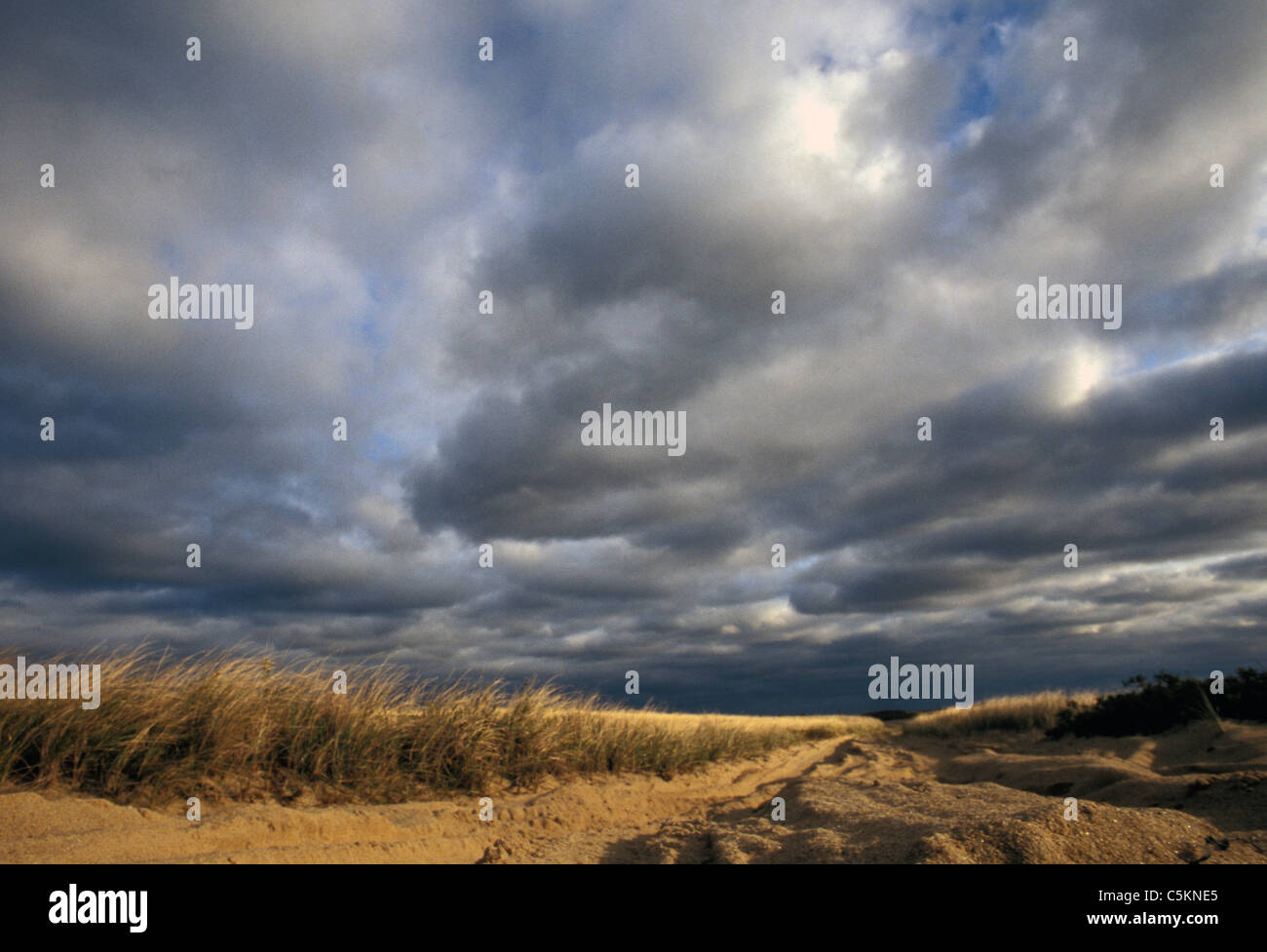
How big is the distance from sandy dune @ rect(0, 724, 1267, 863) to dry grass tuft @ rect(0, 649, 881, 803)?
0.42 m

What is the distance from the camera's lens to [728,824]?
7.98 meters

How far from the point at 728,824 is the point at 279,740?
515 centimetres

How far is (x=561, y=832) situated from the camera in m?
7.69

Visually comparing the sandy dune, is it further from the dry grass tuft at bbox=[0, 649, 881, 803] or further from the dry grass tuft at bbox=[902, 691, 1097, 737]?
the dry grass tuft at bbox=[902, 691, 1097, 737]

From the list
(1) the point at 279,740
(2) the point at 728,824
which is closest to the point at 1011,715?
(2) the point at 728,824

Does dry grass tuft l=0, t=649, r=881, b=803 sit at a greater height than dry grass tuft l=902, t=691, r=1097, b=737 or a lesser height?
greater

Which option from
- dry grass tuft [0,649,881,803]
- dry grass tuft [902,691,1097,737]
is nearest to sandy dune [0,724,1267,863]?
dry grass tuft [0,649,881,803]

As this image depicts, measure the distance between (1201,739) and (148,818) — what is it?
1664 centimetres

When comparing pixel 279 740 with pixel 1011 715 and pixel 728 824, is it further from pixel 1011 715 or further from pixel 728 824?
pixel 1011 715

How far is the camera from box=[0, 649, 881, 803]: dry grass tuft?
242 inches

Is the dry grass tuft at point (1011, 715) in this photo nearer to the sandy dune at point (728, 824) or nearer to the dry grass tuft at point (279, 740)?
the sandy dune at point (728, 824)

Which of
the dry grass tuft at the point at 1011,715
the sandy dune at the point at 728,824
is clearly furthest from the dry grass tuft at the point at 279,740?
the dry grass tuft at the point at 1011,715

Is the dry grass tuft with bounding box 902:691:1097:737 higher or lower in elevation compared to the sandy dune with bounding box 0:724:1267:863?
lower

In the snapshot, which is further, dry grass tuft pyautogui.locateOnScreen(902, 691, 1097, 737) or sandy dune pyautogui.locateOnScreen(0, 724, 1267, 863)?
dry grass tuft pyautogui.locateOnScreen(902, 691, 1097, 737)
